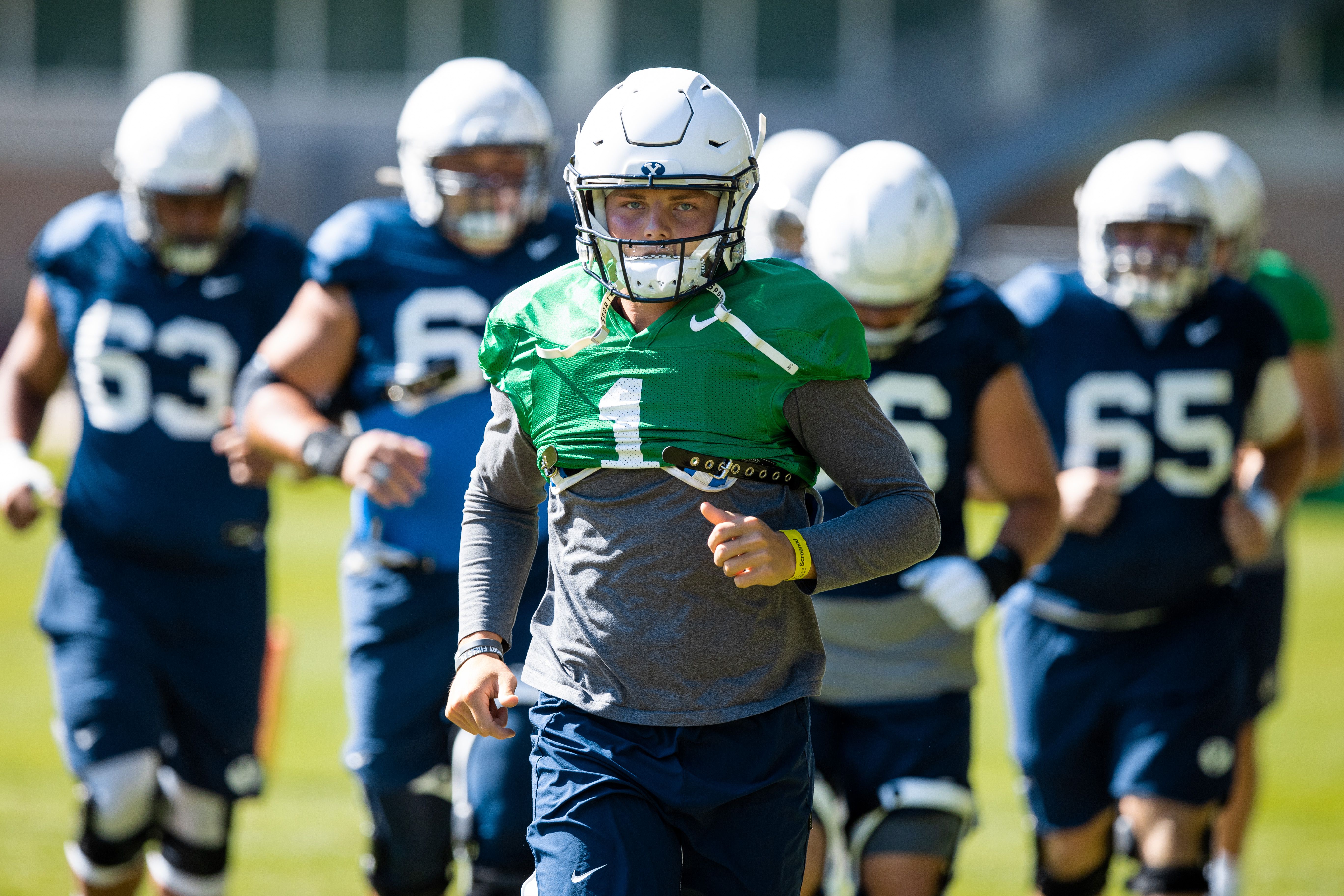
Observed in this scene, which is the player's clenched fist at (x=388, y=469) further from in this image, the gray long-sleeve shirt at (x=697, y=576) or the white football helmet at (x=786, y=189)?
the white football helmet at (x=786, y=189)

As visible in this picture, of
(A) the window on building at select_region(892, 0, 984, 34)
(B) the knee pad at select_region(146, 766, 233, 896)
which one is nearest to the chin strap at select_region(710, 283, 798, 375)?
(B) the knee pad at select_region(146, 766, 233, 896)

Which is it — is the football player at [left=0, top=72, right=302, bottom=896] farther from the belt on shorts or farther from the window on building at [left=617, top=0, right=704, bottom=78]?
the window on building at [left=617, top=0, right=704, bottom=78]

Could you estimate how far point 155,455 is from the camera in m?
5.12

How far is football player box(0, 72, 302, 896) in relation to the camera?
501cm

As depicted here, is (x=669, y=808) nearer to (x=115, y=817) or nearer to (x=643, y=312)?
(x=643, y=312)

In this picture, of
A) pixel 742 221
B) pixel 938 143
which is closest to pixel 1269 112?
pixel 938 143

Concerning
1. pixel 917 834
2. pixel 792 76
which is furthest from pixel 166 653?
pixel 792 76

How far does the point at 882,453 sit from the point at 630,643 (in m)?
0.56

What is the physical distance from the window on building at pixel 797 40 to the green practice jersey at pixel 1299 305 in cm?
1807

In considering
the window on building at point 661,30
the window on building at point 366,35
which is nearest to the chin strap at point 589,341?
the window on building at point 661,30

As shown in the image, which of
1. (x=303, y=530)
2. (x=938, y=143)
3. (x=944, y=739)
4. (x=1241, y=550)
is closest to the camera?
(x=944, y=739)

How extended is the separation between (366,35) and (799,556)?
73.4 ft

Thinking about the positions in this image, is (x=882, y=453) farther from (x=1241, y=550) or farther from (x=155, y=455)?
(x=155, y=455)

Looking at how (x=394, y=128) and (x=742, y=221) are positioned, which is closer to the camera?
(x=742, y=221)
